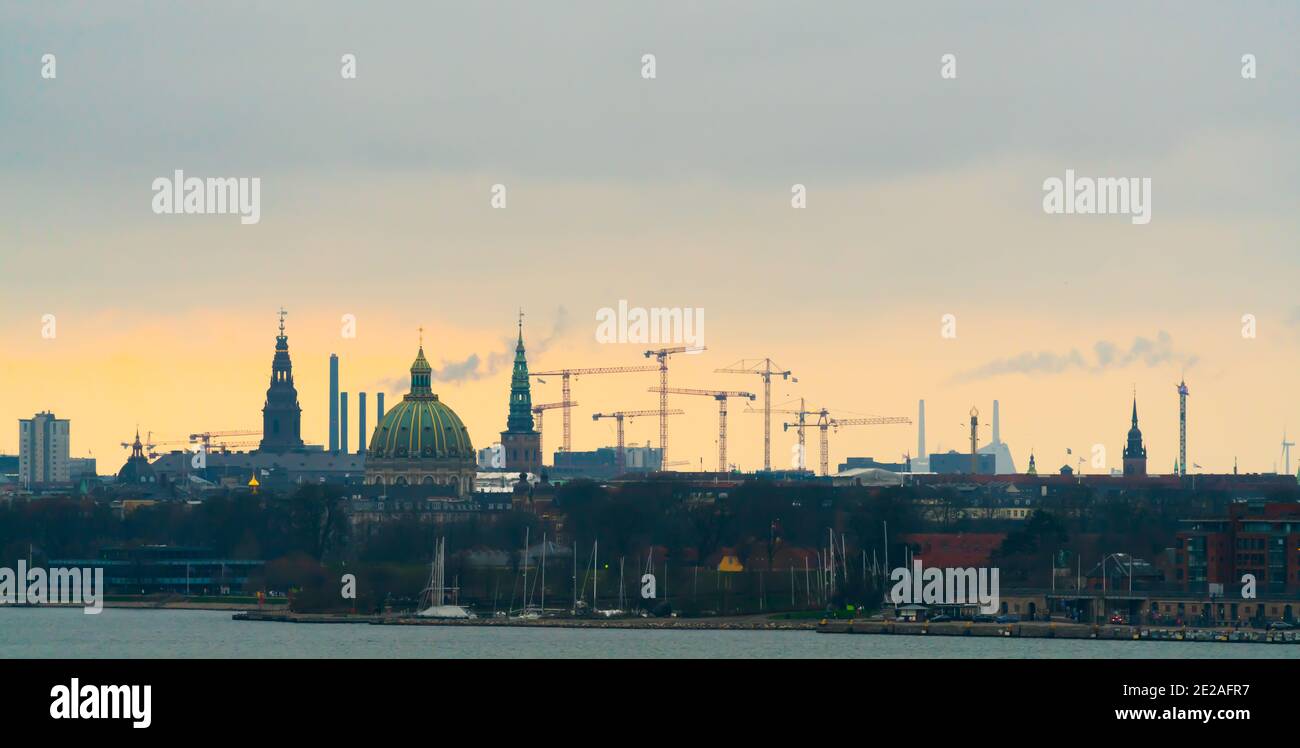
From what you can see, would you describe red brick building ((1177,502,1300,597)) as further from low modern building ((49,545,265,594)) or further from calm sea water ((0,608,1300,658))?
low modern building ((49,545,265,594))

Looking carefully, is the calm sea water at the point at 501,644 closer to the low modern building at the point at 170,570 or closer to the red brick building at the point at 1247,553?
the red brick building at the point at 1247,553

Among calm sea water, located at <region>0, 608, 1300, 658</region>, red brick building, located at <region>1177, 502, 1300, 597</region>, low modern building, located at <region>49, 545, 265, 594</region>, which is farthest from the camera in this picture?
low modern building, located at <region>49, 545, 265, 594</region>

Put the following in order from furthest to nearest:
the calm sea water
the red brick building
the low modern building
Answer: the low modern building → the red brick building → the calm sea water

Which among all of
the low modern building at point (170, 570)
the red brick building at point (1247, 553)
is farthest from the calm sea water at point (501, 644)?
the low modern building at point (170, 570)

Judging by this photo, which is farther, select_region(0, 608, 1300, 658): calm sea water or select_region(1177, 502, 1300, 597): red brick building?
select_region(1177, 502, 1300, 597): red brick building

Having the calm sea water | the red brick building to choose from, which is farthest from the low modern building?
the red brick building

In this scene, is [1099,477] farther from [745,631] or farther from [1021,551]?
[745,631]

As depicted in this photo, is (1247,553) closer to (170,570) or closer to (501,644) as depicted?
(501,644)
